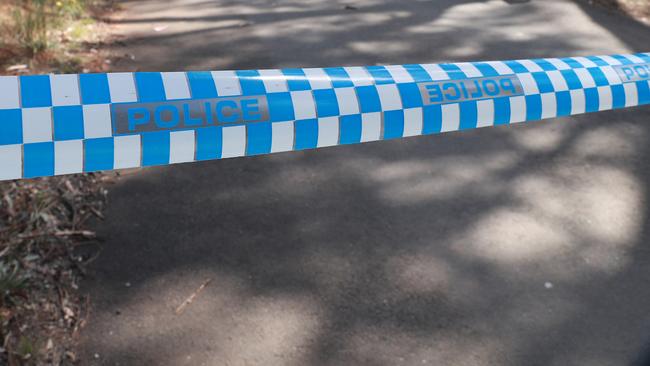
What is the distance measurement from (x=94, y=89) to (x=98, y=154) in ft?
0.68

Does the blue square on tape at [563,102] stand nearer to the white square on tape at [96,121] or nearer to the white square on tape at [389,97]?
the white square on tape at [389,97]

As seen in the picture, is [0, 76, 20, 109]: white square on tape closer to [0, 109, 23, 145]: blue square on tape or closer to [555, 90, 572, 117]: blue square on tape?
[0, 109, 23, 145]: blue square on tape

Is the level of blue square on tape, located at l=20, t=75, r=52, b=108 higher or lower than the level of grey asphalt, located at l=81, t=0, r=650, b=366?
higher

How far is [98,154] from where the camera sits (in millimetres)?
1715

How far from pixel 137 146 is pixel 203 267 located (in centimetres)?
173

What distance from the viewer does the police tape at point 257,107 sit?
1684 millimetres

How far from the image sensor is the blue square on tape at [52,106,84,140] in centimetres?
168

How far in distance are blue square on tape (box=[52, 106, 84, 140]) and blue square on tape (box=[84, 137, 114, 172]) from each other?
0.04 meters

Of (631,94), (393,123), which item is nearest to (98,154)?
(393,123)

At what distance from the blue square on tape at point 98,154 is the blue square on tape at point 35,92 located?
0.54 ft

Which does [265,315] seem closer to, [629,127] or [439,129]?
[439,129]

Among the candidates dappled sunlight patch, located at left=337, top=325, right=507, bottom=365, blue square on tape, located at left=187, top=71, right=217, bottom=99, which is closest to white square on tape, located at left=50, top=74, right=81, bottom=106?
blue square on tape, located at left=187, top=71, right=217, bottom=99

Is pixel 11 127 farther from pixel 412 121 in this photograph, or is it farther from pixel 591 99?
pixel 591 99

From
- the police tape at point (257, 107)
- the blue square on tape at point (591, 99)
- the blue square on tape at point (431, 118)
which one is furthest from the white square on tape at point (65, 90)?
the blue square on tape at point (591, 99)
